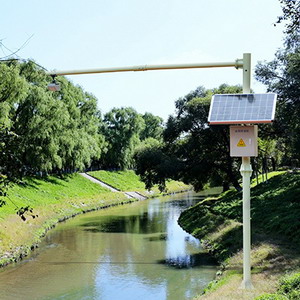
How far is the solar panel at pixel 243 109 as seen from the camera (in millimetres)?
9641

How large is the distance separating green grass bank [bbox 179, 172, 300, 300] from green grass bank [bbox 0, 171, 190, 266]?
20.8 ft

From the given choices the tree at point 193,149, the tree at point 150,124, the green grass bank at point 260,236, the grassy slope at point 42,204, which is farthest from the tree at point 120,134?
the green grass bank at point 260,236

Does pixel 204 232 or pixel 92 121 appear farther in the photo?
pixel 92 121

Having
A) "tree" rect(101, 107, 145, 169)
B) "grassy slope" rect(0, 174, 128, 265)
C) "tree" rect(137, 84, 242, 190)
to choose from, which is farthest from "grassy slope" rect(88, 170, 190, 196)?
"tree" rect(137, 84, 242, 190)

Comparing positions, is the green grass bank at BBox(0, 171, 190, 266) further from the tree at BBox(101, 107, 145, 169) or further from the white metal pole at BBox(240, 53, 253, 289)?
the white metal pole at BBox(240, 53, 253, 289)

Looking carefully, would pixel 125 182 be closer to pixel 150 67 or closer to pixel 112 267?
pixel 112 267

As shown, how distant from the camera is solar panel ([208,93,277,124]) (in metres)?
9.64

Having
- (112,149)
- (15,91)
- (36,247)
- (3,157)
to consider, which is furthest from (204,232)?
(112,149)

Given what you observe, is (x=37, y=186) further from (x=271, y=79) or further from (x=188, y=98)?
(x=271, y=79)

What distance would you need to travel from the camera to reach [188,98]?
36.2 metres

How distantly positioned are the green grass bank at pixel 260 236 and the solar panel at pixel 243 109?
12.3ft

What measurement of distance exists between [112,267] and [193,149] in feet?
57.1

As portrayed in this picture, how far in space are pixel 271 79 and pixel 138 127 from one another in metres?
40.4

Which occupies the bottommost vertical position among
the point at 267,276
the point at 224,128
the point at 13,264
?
the point at 13,264
